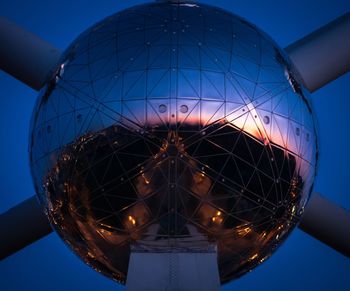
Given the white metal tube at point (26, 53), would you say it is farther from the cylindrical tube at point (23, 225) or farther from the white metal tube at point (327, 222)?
the white metal tube at point (327, 222)

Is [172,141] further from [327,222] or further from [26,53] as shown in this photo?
[327,222]

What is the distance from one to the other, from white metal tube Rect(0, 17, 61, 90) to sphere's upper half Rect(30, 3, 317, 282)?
5.83 feet

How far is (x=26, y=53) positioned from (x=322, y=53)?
211 cm

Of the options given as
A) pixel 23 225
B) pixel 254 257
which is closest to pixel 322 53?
pixel 254 257

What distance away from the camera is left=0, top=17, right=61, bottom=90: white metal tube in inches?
205

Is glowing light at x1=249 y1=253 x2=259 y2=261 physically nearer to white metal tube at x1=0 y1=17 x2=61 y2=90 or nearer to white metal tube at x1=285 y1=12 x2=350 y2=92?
white metal tube at x1=285 y1=12 x2=350 y2=92

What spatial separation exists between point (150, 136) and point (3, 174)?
640cm

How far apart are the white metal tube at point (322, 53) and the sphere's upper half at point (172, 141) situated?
1.85 meters

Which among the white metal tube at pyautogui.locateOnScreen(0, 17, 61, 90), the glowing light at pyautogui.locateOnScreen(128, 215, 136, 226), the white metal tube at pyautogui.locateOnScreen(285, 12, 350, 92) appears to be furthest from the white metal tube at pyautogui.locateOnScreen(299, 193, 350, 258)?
the glowing light at pyautogui.locateOnScreen(128, 215, 136, 226)

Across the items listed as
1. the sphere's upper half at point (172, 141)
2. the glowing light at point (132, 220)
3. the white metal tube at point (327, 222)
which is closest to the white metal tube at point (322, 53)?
the white metal tube at point (327, 222)

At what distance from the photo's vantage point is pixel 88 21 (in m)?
9.14

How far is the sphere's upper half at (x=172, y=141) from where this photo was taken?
9.92 feet

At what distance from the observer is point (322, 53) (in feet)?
17.5

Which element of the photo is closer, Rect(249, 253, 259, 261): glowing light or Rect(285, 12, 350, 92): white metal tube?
Rect(249, 253, 259, 261): glowing light
